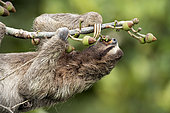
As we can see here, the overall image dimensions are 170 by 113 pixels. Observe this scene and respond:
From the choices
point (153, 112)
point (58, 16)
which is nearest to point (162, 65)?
point (153, 112)

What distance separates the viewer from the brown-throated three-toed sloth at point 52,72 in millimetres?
6996

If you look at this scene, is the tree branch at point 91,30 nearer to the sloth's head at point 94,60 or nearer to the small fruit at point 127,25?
the small fruit at point 127,25

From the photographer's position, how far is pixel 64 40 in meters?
6.84

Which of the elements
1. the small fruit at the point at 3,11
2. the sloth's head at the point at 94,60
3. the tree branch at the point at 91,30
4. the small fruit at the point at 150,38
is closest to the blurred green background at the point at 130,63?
the sloth's head at the point at 94,60

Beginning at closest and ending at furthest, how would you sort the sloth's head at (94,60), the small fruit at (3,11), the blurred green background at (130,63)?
the small fruit at (3,11) < the sloth's head at (94,60) < the blurred green background at (130,63)

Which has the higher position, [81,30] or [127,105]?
[81,30]

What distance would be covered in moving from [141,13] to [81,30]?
5120 mm

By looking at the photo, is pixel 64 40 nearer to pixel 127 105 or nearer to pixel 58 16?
pixel 58 16

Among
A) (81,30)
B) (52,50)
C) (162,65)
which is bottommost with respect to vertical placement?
(162,65)

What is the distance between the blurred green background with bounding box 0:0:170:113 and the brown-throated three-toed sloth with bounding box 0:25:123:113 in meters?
3.99

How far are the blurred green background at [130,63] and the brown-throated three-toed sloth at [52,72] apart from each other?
399 cm

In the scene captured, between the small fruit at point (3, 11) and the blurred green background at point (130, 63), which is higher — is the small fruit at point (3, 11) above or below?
above

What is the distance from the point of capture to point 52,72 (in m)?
7.13

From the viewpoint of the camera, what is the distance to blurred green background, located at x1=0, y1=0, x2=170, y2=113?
1134cm
